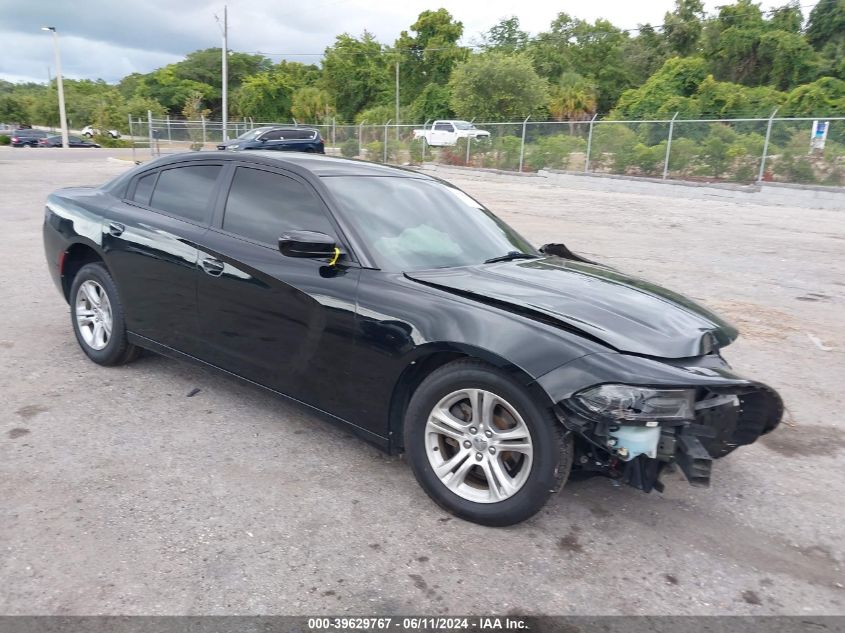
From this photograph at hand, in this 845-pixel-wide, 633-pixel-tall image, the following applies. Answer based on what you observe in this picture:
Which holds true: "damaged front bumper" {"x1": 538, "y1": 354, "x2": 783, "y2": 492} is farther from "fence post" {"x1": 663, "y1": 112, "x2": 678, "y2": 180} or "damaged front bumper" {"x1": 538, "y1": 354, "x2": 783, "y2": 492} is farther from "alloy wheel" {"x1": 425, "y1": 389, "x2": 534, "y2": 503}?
"fence post" {"x1": 663, "y1": 112, "x2": 678, "y2": 180}

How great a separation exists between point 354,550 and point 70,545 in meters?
1.18

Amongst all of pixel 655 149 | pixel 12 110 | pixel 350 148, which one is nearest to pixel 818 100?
pixel 655 149

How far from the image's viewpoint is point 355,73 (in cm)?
6275

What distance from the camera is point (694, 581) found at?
2.71 m

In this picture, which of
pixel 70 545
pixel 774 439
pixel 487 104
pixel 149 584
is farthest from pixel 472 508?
pixel 487 104

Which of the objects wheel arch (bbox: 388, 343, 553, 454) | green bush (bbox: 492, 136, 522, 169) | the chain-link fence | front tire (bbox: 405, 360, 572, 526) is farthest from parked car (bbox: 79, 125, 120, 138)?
front tire (bbox: 405, 360, 572, 526)

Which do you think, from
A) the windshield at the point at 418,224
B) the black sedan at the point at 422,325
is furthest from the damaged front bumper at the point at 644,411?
the windshield at the point at 418,224

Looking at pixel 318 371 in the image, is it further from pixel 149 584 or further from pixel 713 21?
pixel 713 21

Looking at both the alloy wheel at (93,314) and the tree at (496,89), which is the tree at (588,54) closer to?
the tree at (496,89)

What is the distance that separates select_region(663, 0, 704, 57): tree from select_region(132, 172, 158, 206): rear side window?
5809 centimetres

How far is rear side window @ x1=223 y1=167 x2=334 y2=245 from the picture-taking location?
3680 millimetres

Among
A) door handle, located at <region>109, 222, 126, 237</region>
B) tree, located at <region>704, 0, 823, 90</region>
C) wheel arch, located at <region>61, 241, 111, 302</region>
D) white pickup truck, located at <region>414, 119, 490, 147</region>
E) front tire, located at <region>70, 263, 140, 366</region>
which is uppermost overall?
tree, located at <region>704, 0, 823, 90</region>

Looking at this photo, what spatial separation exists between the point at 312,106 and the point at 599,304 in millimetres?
61268

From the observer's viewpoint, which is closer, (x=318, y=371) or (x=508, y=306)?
(x=508, y=306)
